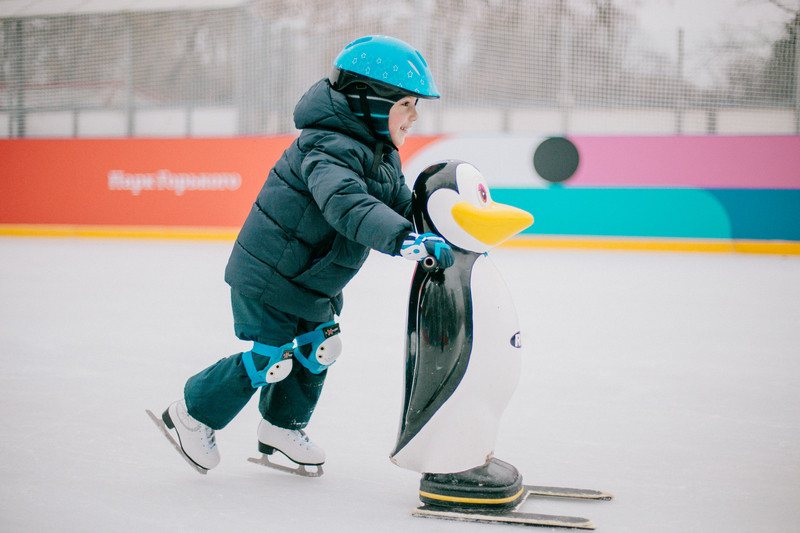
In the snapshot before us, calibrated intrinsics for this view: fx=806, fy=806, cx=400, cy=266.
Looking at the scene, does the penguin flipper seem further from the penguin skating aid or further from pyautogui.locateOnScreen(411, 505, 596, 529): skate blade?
pyautogui.locateOnScreen(411, 505, 596, 529): skate blade

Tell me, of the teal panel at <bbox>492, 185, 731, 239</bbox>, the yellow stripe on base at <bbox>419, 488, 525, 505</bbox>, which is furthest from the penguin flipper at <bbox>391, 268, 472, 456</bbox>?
the teal panel at <bbox>492, 185, 731, 239</bbox>

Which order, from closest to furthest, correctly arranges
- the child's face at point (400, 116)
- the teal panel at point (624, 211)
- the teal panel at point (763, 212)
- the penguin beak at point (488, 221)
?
1. the penguin beak at point (488, 221)
2. the child's face at point (400, 116)
3. the teal panel at point (763, 212)
4. the teal panel at point (624, 211)

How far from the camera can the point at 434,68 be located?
26.1ft

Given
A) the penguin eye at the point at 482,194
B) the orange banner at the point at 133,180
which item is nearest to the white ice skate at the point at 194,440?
the penguin eye at the point at 482,194

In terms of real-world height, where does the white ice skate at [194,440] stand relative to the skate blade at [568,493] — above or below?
above

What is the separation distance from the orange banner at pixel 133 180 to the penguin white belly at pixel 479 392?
6.50 m

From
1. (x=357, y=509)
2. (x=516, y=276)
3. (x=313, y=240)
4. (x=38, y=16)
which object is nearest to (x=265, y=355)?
(x=313, y=240)

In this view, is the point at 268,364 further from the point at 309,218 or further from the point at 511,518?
the point at 511,518

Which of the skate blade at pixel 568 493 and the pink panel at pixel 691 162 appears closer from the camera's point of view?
the skate blade at pixel 568 493

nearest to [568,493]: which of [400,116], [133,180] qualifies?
[400,116]

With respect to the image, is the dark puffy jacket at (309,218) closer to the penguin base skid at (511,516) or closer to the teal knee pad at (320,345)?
the teal knee pad at (320,345)

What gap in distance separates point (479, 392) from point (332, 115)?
65cm

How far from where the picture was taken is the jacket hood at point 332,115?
1688mm

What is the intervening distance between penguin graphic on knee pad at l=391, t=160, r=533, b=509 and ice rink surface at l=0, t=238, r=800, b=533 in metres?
0.10
